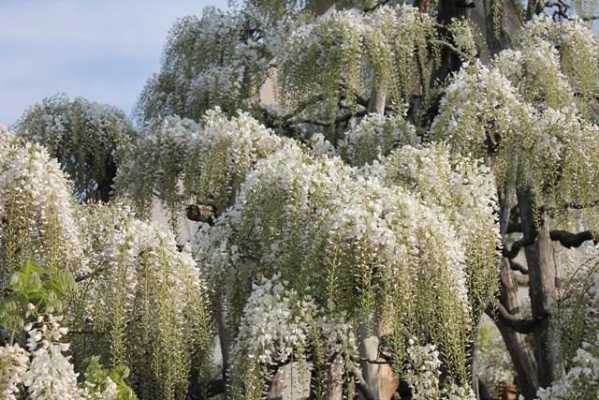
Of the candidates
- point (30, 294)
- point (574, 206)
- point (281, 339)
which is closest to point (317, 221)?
point (281, 339)

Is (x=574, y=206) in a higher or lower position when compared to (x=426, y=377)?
higher

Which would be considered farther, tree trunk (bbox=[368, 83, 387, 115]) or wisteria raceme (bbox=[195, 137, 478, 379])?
tree trunk (bbox=[368, 83, 387, 115])

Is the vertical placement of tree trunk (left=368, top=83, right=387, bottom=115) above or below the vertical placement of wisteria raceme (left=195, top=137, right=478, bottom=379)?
above

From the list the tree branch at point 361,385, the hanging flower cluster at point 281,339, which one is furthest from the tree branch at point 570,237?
the hanging flower cluster at point 281,339

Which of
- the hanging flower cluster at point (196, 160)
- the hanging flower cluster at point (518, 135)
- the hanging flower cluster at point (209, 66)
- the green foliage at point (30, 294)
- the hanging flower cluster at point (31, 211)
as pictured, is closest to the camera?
the green foliage at point (30, 294)

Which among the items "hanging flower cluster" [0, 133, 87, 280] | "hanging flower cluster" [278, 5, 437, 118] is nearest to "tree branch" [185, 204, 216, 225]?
"hanging flower cluster" [278, 5, 437, 118]

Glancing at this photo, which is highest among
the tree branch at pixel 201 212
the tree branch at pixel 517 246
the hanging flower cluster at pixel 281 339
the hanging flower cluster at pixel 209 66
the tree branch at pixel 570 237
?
the hanging flower cluster at pixel 209 66

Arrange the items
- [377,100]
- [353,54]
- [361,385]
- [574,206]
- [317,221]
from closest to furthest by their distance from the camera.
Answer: [317,221] < [361,385] < [574,206] < [353,54] < [377,100]

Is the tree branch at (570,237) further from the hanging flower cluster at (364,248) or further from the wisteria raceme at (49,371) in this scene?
the wisteria raceme at (49,371)

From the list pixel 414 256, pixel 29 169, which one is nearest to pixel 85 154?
pixel 29 169

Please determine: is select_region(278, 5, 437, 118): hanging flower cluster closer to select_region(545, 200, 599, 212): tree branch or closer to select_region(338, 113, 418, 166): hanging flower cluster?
select_region(338, 113, 418, 166): hanging flower cluster

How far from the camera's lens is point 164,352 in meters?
4.94

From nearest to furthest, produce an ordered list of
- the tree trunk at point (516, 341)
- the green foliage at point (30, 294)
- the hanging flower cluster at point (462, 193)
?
the green foliage at point (30, 294), the hanging flower cluster at point (462, 193), the tree trunk at point (516, 341)

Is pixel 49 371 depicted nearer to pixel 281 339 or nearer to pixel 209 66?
pixel 281 339
